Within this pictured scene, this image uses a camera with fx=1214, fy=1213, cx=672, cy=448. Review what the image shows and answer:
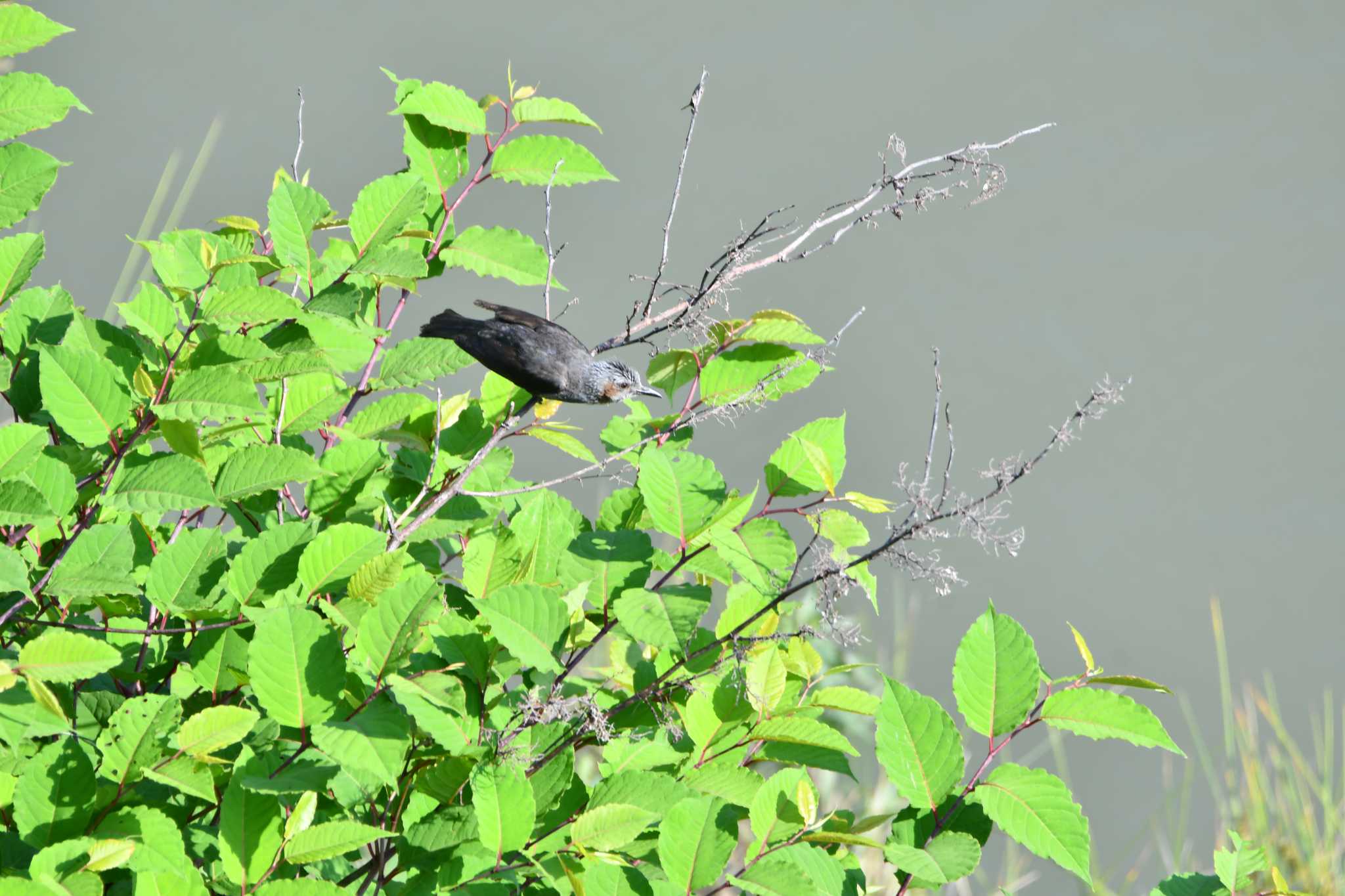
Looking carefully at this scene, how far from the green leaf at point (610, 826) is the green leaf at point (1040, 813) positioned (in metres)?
0.30

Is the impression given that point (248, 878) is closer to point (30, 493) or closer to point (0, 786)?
point (0, 786)

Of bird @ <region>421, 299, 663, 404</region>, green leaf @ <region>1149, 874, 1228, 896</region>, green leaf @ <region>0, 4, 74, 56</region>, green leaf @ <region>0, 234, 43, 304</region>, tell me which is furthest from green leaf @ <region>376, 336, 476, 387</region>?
green leaf @ <region>1149, 874, 1228, 896</region>

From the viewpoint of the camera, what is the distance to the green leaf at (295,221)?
1.31 m

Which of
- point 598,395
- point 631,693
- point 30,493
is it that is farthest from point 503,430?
point 30,493

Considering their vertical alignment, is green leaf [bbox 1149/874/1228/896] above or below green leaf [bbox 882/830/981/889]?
below

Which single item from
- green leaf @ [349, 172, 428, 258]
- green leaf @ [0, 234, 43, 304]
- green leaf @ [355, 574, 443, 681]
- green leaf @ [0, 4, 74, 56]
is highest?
green leaf @ [0, 4, 74, 56]

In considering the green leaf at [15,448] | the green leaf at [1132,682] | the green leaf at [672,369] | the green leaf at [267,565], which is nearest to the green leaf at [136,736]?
the green leaf at [267,565]

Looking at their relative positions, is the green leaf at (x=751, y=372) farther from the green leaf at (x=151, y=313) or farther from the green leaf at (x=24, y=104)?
the green leaf at (x=24, y=104)

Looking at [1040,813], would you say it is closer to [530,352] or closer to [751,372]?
[751,372]

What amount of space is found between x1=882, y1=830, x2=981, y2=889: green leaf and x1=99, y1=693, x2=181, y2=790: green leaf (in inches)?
23.9

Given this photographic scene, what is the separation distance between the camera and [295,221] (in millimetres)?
1319

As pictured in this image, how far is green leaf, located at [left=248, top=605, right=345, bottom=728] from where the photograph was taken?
99 cm

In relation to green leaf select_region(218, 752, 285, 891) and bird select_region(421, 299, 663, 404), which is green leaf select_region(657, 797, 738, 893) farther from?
bird select_region(421, 299, 663, 404)

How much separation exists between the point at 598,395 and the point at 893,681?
2.21 ft
